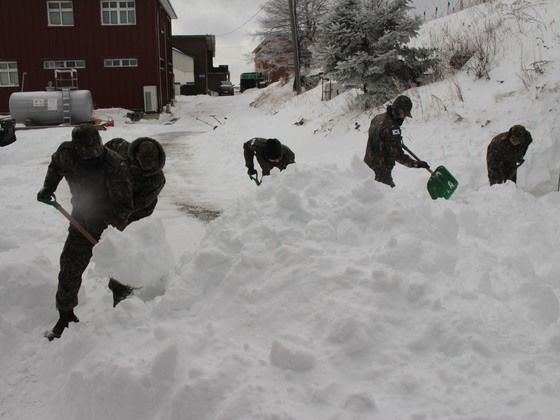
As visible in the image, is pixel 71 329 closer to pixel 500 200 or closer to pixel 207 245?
pixel 207 245

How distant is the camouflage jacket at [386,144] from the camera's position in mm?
5523

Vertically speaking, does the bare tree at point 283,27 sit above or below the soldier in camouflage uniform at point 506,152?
above

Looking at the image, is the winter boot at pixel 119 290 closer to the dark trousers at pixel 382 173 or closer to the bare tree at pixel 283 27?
the dark trousers at pixel 382 173

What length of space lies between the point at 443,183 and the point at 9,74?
84.9 feet

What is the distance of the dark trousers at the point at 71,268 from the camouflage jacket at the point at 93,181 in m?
0.19

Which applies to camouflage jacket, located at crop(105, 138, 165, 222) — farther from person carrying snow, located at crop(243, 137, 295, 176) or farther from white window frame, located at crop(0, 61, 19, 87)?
white window frame, located at crop(0, 61, 19, 87)

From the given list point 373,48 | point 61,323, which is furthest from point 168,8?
point 61,323

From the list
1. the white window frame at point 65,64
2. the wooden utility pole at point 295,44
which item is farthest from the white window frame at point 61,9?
the wooden utility pole at point 295,44

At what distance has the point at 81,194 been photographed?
355cm

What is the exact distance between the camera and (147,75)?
25109 millimetres

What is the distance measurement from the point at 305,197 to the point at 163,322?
1.58m

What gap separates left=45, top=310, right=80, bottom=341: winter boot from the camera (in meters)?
3.39

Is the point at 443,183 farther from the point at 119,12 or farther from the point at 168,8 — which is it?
the point at 168,8

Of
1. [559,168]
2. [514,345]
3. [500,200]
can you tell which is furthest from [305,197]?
[559,168]
